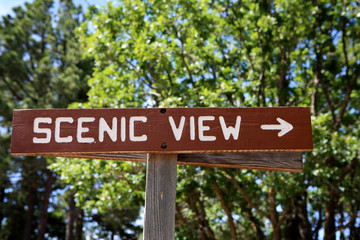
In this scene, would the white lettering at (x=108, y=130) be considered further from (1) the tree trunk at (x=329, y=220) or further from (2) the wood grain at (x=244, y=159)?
(1) the tree trunk at (x=329, y=220)

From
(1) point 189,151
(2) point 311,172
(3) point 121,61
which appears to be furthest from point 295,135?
(3) point 121,61

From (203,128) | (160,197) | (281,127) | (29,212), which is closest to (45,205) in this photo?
(29,212)

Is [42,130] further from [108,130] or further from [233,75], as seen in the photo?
[233,75]

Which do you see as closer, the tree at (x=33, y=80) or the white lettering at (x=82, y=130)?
the white lettering at (x=82, y=130)

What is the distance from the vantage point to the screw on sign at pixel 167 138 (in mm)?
2357

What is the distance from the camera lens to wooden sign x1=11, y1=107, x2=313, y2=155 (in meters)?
2.37

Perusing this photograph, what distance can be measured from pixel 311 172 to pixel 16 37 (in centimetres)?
1969

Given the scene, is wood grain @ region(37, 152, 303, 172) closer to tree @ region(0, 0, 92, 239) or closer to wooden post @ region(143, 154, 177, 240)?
wooden post @ region(143, 154, 177, 240)

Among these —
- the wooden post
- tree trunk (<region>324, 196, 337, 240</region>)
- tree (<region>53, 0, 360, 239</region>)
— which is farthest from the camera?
tree trunk (<region>324, 196, 337, 240</region>)

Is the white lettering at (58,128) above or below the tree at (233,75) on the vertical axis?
below

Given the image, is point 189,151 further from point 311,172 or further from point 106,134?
point 311,172

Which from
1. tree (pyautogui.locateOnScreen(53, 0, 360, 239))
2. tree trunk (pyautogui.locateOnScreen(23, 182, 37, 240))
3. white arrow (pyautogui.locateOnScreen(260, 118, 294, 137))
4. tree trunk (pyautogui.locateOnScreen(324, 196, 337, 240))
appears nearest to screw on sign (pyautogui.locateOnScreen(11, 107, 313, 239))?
white arrow (pyautogui.locateOnScreen(260, 118, 294, 137))

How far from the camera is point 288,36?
9.20 metres

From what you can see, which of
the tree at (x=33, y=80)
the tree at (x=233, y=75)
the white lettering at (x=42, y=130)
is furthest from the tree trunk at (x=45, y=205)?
the white lettering at (x=42, y=130)
